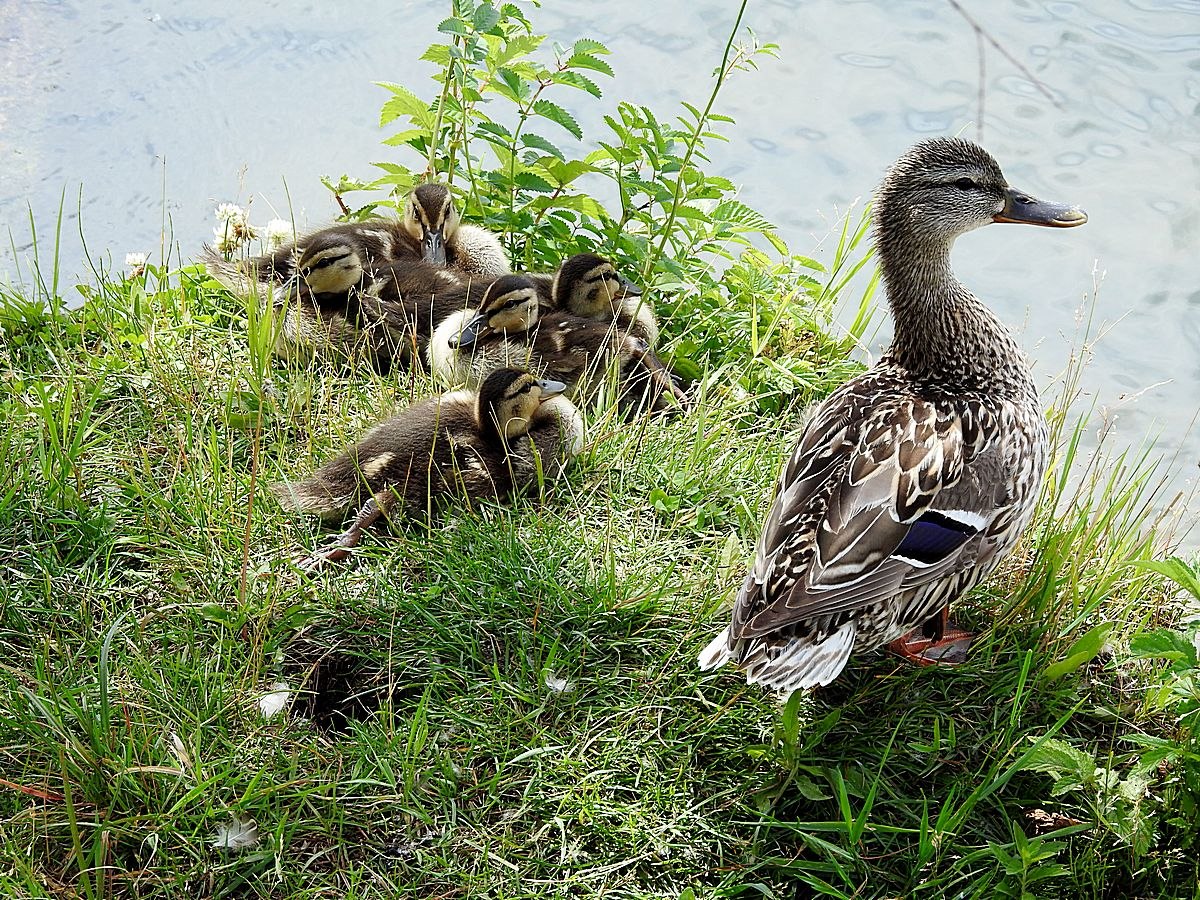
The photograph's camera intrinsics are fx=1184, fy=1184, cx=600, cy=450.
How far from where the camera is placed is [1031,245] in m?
4.86

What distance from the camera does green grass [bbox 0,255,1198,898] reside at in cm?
230

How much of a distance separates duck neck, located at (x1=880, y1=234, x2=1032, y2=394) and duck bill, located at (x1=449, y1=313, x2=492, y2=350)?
1.16m

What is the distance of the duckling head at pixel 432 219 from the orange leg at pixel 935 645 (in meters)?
1.91

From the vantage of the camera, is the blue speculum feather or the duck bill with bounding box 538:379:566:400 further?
the duck bill with bounding box 538:379:566:400

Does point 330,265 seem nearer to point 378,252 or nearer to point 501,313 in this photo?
point 378,252

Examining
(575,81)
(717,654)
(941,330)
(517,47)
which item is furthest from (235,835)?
(517,47)

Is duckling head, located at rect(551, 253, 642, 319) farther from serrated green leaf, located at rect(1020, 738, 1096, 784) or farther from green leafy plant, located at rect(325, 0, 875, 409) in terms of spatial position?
serrated green leaf, located at rect(1020, 738, 1096, 784)

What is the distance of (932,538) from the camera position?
2512 millimetres

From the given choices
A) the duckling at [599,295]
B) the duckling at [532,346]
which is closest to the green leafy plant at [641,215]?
the duckling at [599,295]

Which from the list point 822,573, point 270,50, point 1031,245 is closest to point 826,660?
point 822,573

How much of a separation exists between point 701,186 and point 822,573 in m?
1.76

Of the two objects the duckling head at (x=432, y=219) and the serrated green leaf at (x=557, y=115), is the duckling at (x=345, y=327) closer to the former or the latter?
the duckling head at (x=432, y=219)

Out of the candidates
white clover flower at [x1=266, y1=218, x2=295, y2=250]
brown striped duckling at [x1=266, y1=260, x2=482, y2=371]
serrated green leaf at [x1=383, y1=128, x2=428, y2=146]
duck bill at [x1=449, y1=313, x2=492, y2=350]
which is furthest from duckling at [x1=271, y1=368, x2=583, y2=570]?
serrated green leaf at [x1=383, y1=128, x2=428, y2=146]

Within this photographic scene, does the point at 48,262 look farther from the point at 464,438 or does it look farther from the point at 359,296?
the point at 464,438
